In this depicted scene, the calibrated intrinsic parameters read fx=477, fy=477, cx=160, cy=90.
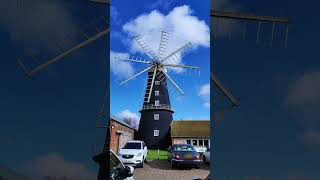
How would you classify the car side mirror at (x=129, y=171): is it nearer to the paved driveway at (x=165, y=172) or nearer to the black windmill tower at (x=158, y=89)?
the paved driveway at (x=165, y=172)

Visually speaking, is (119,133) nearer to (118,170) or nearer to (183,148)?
(118,170)

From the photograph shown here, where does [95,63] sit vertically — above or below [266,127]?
above

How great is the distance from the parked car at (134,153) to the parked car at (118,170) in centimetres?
7

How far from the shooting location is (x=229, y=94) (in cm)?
764

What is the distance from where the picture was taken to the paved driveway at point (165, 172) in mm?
6473

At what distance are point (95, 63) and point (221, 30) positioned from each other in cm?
275

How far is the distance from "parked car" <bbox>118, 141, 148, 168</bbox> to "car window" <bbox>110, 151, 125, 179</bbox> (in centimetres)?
7

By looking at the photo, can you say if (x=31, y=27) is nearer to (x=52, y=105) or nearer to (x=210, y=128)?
(x=52, y=105)

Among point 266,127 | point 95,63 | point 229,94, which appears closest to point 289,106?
point 266,127

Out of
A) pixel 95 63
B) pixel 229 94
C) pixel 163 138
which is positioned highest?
pixel 95 63

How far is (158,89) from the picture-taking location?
6902mm

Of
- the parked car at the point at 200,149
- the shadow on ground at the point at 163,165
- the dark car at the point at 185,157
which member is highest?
the parked car at the point at 200,149

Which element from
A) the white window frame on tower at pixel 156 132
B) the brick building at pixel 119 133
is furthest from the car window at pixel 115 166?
the white window frame on tower at pixel 156 132

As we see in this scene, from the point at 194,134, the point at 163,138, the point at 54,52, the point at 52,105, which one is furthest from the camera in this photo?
the point at 52,105
